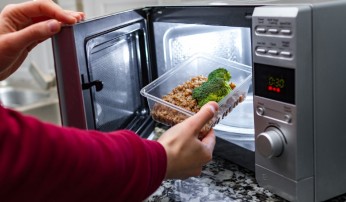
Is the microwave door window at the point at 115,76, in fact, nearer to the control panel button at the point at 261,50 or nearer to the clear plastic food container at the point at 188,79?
the clear plastic food container at the point at 188,79

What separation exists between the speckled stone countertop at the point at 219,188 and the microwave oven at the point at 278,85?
36 mm

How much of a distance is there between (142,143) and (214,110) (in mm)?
177

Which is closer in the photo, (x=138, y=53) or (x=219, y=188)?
(x=219, y=188)

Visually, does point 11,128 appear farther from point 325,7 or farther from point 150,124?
point 150,124

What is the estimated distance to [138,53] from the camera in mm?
1040

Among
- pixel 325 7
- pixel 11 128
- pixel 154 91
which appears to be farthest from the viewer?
pixel 154 91

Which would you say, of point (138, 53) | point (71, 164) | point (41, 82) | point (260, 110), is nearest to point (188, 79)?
point (138, 53)

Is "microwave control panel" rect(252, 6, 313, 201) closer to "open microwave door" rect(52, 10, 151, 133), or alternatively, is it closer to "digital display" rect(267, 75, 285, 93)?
"digital display" rect(267, 75, 285, 93)

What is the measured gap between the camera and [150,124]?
1063 millimetres

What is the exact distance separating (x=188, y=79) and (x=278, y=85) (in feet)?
1.36

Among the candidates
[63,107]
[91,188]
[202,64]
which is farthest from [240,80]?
[91,188]

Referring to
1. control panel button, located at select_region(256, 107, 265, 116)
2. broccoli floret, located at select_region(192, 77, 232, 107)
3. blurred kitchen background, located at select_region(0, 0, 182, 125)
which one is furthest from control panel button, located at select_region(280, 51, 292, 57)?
blurred kitchen background, located at select_region(0, 0, 182, 125)

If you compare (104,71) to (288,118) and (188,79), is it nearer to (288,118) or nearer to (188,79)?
(188,79)

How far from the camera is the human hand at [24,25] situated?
710 millimetres
